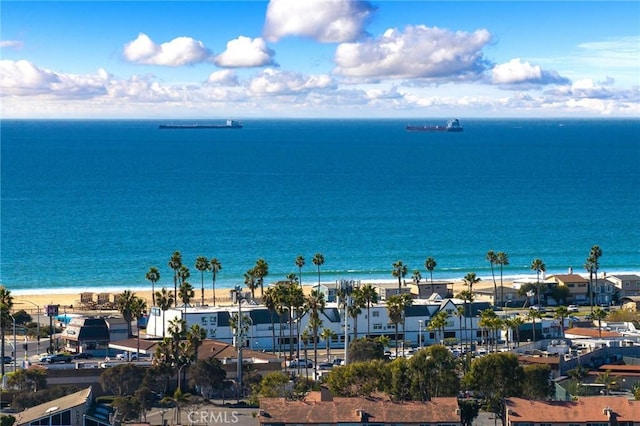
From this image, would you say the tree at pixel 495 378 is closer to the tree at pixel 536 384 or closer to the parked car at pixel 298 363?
the tree at pixel 536 384

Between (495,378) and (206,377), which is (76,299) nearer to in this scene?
(206,377)

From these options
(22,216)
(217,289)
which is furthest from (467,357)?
(22,216)

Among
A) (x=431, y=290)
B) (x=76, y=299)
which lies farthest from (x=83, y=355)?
(x=431, y=290)

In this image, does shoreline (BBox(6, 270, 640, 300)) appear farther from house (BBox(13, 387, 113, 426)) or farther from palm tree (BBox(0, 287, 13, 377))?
house (BBox(13, 387, 113, 426))

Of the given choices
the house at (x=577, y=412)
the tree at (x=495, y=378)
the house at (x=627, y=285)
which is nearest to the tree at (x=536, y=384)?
the tree at (x=495, y=378)

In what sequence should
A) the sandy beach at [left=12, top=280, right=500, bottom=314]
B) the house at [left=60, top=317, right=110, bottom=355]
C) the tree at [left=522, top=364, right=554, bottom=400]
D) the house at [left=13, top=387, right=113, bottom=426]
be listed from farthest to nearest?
1. the sandy beach at [left=12, top=280, right=500, bottom=314]
2. the house at [left=60, top=317, right=110, bottom=355]
3. the tree at [left=522, top=364, right=554, bottom=400]
4. the house at [left=13, top=387, right=113, bottom=426]

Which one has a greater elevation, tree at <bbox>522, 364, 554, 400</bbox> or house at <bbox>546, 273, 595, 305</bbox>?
house at <bbox>546, 273, 595, 305</bbox>

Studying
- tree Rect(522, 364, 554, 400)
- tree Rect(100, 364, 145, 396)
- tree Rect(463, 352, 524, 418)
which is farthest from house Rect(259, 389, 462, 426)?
tree Rect(100, 364, 145, 396)
